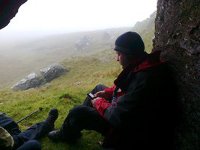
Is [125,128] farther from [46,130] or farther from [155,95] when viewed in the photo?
[46,130]

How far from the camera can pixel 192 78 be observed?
6.82 metres

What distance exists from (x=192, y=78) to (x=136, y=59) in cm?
135

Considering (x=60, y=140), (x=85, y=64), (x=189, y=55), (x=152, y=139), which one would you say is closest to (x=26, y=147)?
(x=60, y=140)

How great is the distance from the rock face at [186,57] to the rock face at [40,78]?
34.4 metres

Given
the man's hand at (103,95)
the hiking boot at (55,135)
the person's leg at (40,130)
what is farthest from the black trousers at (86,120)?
the person's leg at (40,130)

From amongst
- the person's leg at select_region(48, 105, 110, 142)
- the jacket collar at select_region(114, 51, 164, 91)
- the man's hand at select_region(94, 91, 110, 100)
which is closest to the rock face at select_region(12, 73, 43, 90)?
the man's hand at select_region(94, 91, 110, 100)

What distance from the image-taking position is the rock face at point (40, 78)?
40.9 meters

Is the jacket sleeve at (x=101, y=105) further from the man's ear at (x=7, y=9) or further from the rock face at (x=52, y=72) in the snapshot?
the rock face at (x=52, y=72)

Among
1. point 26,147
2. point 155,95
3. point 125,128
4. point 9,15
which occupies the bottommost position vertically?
point 26,147

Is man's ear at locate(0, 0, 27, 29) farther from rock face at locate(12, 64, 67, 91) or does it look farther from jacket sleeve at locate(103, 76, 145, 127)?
rock face at locate(12, 64, 67, 91)

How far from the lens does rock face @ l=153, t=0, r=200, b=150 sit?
6.66 meters

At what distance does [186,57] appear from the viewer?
Answer: 273 inches

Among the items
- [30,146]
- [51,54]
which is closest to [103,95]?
[30,146]

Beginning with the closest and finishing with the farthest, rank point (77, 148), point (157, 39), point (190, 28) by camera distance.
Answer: point (190, 28), point (157, 39), point (77, 148)
